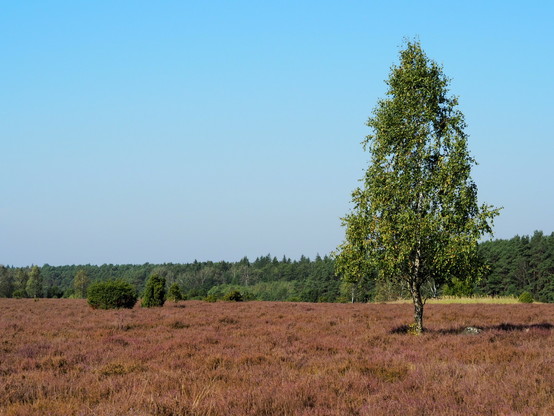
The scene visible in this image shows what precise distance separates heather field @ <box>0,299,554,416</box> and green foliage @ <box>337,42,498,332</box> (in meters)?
2.40


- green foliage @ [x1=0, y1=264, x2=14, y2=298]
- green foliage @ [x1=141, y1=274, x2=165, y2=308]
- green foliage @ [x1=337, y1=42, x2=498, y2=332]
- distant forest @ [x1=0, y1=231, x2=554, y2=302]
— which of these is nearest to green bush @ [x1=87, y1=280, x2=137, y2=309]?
green foliage @ [x1=141, y1=274, x2=165, y2=308]

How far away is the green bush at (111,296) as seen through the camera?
1253 inches

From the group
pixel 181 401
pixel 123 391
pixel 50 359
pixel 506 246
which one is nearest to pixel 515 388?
pixel 181 401

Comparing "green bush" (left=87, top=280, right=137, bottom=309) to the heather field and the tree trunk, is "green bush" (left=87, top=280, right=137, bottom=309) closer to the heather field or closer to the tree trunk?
the heather field

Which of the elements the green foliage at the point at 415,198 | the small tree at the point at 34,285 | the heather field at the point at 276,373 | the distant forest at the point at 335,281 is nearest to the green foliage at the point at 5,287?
the distant forest at the point at 335,281

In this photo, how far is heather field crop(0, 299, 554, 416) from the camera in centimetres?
718

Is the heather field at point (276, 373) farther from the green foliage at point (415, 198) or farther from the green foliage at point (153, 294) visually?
the green foliage at point (153, 294)

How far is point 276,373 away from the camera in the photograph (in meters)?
9.98

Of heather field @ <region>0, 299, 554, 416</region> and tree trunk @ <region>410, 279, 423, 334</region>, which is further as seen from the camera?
tree trunk @ <region>410, 279, 423, 334</region>

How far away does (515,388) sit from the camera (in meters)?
8.05

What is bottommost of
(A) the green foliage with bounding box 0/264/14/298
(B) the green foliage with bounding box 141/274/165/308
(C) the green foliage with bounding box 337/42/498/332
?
(A) the green foliage with bounding box 0/264/14/298

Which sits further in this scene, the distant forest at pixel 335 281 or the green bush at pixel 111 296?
the distant forest at pixel 335 281

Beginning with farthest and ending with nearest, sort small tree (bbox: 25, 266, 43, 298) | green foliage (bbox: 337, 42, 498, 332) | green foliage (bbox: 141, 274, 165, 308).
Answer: small tree (bbox: 25, 266, 43, 298)
green foliage (bbox: 141, 274, 165, 308)
green foliage (bbox: 337, 42, 498, 332)

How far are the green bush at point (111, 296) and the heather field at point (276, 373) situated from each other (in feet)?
45.7
